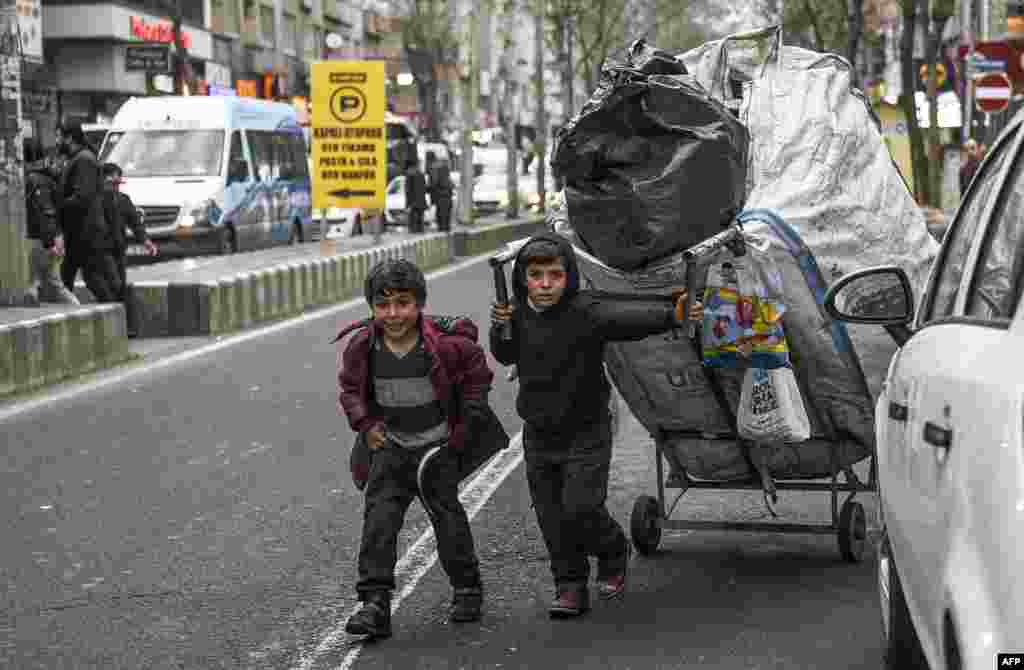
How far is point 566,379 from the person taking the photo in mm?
6852

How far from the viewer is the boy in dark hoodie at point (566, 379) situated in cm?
682

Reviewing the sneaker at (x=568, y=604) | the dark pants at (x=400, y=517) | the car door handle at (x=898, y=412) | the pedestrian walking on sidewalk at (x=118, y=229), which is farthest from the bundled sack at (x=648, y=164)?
the pedestrian walking on sidewalk at (x=118, y=229)

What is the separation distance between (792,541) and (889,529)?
349 centimetres

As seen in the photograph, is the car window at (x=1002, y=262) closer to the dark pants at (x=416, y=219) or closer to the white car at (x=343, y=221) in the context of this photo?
the dark pants at (x=416, y=219)

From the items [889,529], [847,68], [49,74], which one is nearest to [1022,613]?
[889,529]

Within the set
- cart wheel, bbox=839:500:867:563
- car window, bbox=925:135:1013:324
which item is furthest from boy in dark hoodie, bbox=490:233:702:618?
car window, bbox=925:135:1013:324

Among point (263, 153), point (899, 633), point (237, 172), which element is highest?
Result: point (263, 153)

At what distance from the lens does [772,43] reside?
26.7 feet

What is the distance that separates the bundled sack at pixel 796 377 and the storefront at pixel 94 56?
39.9 metres

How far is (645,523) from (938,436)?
158 inches

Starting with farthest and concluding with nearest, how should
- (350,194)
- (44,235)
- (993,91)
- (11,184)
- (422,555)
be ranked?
(350,194)
(993,91)
(44,235)
(11,184)
(422,555)

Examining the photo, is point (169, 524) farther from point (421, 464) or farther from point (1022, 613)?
point (1022, 613)

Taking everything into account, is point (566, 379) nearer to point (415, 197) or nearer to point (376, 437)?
point (376, 437)

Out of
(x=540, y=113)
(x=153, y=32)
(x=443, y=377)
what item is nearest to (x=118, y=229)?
(x=443, y=377)
